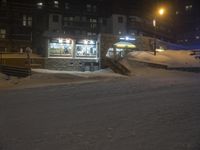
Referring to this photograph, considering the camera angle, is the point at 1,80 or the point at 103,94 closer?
the point at 103,94

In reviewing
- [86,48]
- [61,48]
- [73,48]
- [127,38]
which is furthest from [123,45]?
[61,48]

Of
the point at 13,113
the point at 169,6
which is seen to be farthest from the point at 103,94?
the point at 169,6

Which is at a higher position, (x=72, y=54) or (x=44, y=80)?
(x=72, y=54)

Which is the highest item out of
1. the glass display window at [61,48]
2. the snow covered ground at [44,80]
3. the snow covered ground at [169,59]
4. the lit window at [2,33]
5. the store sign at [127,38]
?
the lit window at [2,33]

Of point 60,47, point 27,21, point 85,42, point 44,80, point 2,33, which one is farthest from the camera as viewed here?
point 27,21

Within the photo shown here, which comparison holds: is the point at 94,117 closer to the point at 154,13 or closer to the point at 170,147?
the point at 170,147

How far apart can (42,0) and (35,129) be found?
5248cm

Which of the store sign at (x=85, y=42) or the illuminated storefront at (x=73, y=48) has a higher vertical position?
the store sign at (x=85, y=42)

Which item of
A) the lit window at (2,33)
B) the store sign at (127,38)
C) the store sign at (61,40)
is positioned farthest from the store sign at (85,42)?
the lit window at (2,33)

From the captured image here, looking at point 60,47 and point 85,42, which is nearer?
point 60,47

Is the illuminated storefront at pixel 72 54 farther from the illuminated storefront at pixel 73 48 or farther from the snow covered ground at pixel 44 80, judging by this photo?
the snow covered ground at pixel 44 80

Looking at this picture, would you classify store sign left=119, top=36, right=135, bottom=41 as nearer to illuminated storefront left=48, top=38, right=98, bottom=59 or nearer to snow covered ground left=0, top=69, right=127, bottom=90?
illuminated storefront left=48, top=38, right=98, bottom=59

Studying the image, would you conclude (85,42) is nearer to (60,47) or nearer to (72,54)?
(72,54)

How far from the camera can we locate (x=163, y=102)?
16.2 metres
